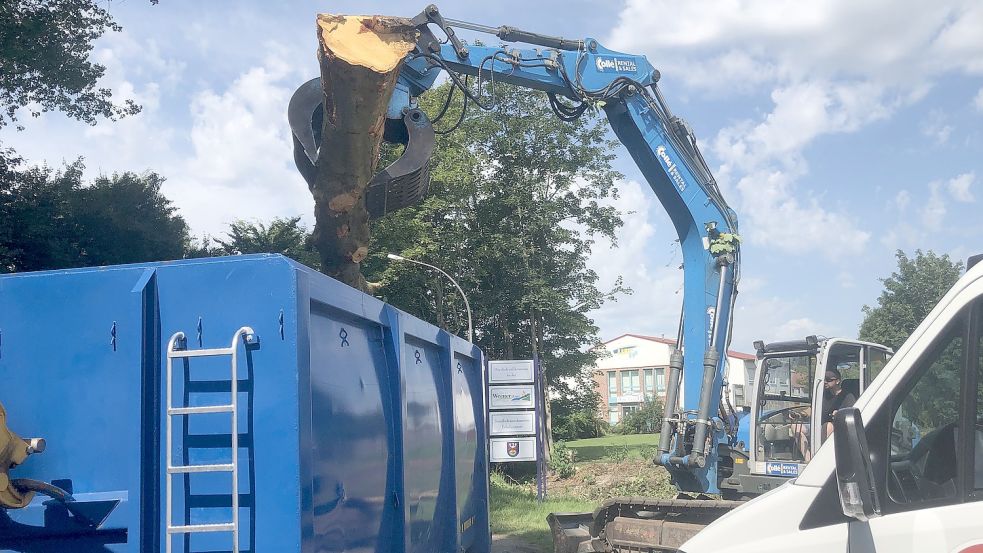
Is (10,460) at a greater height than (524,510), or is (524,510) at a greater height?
(10,460)

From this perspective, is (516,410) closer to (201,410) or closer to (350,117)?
(350,117)

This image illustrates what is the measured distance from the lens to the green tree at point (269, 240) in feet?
77.6

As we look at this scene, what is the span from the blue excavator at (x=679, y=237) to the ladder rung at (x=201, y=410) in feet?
18.5

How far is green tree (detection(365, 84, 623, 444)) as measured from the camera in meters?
30.9

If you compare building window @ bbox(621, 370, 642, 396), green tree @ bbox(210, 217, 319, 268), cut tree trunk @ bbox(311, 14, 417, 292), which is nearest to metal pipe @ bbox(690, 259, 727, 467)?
cut tree trunk @ bbox(311, 14, 417, 292)

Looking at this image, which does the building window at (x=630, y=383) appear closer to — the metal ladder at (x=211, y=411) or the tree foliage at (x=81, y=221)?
the tree foliage at (x=81, y=221)

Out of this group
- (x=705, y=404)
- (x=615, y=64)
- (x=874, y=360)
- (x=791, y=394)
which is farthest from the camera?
(x=791, y=394)

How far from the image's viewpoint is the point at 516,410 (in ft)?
51.5

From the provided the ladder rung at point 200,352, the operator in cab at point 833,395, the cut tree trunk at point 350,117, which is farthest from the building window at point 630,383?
the ladder rung at point 200,352

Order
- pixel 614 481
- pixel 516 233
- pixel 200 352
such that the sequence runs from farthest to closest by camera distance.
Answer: pixel 516 233 → pixel 614 481 → pixel 200 352

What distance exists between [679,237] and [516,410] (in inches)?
268

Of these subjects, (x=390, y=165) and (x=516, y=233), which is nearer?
(x=390, y=165)

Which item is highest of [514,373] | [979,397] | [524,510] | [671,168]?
[671,168]

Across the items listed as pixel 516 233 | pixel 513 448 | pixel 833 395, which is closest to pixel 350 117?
pixel 833 395
